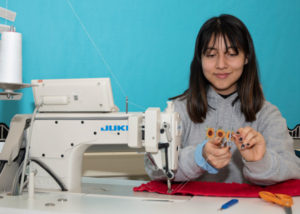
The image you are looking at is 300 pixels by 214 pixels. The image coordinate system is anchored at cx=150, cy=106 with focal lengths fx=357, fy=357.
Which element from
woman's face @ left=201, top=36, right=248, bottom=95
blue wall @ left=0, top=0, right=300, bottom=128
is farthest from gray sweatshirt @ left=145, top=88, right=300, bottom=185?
blue wall @ left=0, top=0, right=300, bottom=128

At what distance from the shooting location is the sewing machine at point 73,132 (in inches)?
50.0

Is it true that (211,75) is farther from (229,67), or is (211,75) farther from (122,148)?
(122,148)

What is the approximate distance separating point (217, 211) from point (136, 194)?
1.15ft

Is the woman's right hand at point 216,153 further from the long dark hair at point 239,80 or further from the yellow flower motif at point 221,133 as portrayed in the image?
the long dark hair at point 239,80

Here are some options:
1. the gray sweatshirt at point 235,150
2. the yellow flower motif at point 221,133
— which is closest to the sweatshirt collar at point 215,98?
the gray sweatshirt at point 235,150

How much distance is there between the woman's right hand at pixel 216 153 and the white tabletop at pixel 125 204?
12cm

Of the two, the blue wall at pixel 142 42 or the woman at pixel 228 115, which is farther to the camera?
the blue wall at pixel 142 42

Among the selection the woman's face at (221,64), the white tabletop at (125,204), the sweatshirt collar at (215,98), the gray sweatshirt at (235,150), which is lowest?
the white tabletop at (125,204)

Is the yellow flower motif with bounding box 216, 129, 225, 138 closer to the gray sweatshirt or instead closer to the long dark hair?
the gray sweatshirt

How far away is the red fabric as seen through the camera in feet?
4.07

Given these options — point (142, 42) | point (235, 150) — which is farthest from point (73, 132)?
point (142, 42)

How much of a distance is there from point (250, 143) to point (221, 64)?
0.47 m

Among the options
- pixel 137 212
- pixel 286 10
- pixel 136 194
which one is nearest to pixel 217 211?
pixel 137 212

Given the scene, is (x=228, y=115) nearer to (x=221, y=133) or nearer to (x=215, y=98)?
(x=215, y=98)
